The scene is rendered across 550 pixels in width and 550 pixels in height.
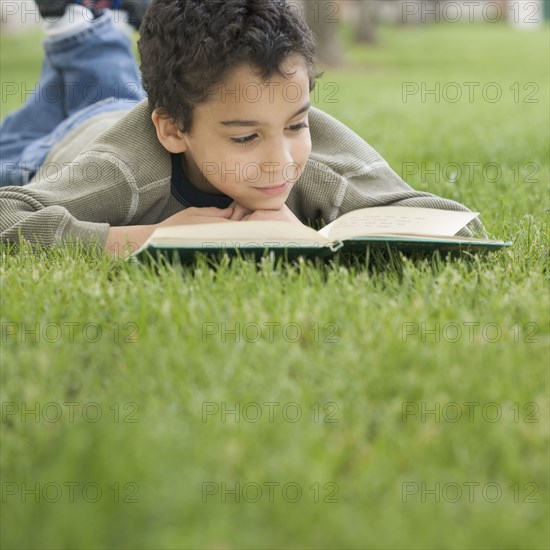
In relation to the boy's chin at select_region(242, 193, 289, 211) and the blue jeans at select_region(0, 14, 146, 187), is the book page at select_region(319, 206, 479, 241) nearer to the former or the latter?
the boy's chin at select_region(242, 193, 289, 211)

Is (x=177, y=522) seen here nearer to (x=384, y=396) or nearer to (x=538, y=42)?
(x=384, y=396)

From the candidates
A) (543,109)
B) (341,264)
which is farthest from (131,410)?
(543,109)

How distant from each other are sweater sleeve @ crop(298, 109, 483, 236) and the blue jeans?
144 cm

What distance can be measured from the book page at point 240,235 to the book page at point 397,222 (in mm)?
94

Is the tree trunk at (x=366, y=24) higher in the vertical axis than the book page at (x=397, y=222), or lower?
lower

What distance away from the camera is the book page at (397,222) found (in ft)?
8.38

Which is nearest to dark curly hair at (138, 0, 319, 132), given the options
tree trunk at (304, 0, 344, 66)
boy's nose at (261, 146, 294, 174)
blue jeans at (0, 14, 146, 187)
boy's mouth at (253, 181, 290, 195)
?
boy's nose at (261, 146, 294, 174)

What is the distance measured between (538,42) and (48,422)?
2405cm

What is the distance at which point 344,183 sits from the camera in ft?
10.4

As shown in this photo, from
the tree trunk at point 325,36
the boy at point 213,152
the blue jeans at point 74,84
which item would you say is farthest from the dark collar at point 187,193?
the tree trunk at point 325,36

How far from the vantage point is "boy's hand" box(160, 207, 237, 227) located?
287 cm

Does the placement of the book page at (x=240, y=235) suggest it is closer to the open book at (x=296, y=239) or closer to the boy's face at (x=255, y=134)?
the open book at (x=296, y=239)

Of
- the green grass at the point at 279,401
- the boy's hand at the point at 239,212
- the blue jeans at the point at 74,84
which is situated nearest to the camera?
the green grass at the point at 279,401

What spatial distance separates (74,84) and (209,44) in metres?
2.05
